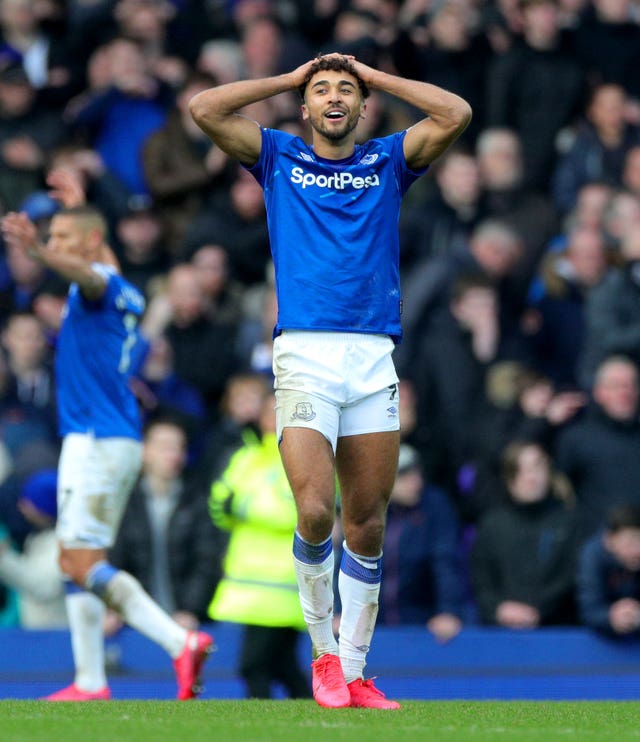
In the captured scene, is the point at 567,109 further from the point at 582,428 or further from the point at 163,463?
the point at 163,463

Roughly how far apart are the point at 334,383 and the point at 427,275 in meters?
6.48

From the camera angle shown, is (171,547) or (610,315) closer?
(171,547)

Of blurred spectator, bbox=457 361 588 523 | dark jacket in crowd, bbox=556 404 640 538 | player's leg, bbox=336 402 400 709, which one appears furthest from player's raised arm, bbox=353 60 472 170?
blurred spectator, bbox=457 361 588 523

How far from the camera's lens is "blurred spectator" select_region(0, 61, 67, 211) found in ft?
53.4

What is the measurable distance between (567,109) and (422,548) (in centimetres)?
524

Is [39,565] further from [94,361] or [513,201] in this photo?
[513,201]

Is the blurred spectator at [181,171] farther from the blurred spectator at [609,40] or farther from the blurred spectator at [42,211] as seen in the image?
the blurred spectator at [609,40]

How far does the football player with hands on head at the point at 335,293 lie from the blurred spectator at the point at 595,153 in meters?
7.49

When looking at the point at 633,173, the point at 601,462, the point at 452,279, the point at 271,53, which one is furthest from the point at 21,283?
the point at 601,462

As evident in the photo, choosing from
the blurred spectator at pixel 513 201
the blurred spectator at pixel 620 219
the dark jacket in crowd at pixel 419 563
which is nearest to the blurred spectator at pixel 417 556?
the dark jacket in crowd at pixel 419 563

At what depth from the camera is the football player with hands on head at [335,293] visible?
8.06 meters

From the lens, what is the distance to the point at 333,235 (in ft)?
26.7

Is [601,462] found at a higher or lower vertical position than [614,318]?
lower

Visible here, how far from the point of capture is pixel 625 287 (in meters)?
13.6
